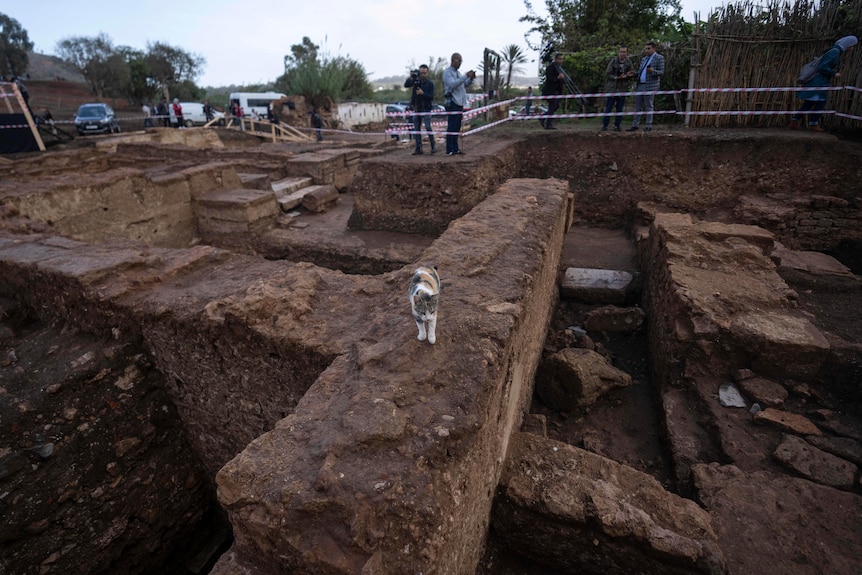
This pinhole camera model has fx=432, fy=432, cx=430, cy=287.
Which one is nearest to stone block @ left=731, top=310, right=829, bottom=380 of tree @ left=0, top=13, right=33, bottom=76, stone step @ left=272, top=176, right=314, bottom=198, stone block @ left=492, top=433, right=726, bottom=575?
stone block @ left=492, top=433, right=726, bottom=575

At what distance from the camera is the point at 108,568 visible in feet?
10.1

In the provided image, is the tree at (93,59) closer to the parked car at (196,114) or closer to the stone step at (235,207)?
the parked car at (196,114)

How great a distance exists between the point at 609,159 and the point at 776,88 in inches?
120

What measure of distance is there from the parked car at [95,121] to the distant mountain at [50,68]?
44.8 meters

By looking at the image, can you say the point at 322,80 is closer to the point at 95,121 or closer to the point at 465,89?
the point at 95,121

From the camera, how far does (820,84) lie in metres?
6.98

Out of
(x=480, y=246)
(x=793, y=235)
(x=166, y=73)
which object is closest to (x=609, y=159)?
(x=793, y=235)

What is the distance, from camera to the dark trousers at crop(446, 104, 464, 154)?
22.3 ft

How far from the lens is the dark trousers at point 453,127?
6809mm

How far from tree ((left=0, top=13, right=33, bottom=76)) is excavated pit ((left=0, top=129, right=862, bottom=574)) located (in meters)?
39.8

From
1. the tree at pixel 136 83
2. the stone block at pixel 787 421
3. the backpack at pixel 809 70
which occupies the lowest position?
the stone block at pixel 787 421

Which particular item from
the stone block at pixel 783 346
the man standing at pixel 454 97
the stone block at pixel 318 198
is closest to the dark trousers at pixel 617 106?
the man standing at pixel 454 97

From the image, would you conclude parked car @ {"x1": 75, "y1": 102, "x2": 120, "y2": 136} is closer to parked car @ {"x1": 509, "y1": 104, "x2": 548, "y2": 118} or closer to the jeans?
parked car @ {"x1": 509, "y1": 104, "x2": 548, "y2": 118}

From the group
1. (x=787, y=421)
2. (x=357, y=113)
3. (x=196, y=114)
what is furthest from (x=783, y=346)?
(x=196, y=114)
